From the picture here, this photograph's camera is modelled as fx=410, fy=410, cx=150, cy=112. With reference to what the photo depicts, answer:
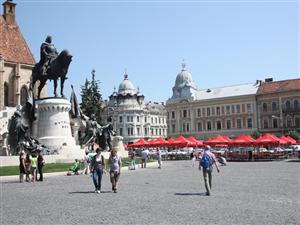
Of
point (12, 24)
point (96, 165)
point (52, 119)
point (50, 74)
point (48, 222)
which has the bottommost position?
point (48, 222)

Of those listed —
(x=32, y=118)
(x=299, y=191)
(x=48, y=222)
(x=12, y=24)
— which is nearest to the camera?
(x=48, y=222)

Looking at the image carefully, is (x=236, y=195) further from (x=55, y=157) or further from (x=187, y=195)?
(x=55, y=157)

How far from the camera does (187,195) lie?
42.5 ft

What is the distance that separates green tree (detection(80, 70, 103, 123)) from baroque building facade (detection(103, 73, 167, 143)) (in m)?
34.5

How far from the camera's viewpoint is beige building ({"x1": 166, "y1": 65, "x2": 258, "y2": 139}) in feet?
272

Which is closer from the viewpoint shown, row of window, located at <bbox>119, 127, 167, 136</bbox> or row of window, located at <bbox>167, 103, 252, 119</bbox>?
row of window, located at <bbox>167, 103, 252, 119</bbox>

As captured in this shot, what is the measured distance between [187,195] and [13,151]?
19.8 meters

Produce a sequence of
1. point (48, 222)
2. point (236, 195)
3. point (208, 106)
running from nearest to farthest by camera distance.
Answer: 1. point (48, 222)
2. point (236, 195)
3. point (208, 106)

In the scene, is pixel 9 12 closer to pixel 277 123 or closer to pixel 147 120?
pixel 277 123

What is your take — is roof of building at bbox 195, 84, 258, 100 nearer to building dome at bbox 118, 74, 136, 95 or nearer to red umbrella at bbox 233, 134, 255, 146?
building dome at bbox 118, 74, 136, 95

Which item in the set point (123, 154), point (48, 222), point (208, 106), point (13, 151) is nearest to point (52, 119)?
point (13, 151)

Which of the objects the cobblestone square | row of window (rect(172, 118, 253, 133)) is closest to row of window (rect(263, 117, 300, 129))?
row of window (rect(172, 118, 253, 133))

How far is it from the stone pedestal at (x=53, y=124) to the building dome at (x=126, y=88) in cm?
7893

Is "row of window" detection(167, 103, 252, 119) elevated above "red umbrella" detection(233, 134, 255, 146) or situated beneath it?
elevated above
